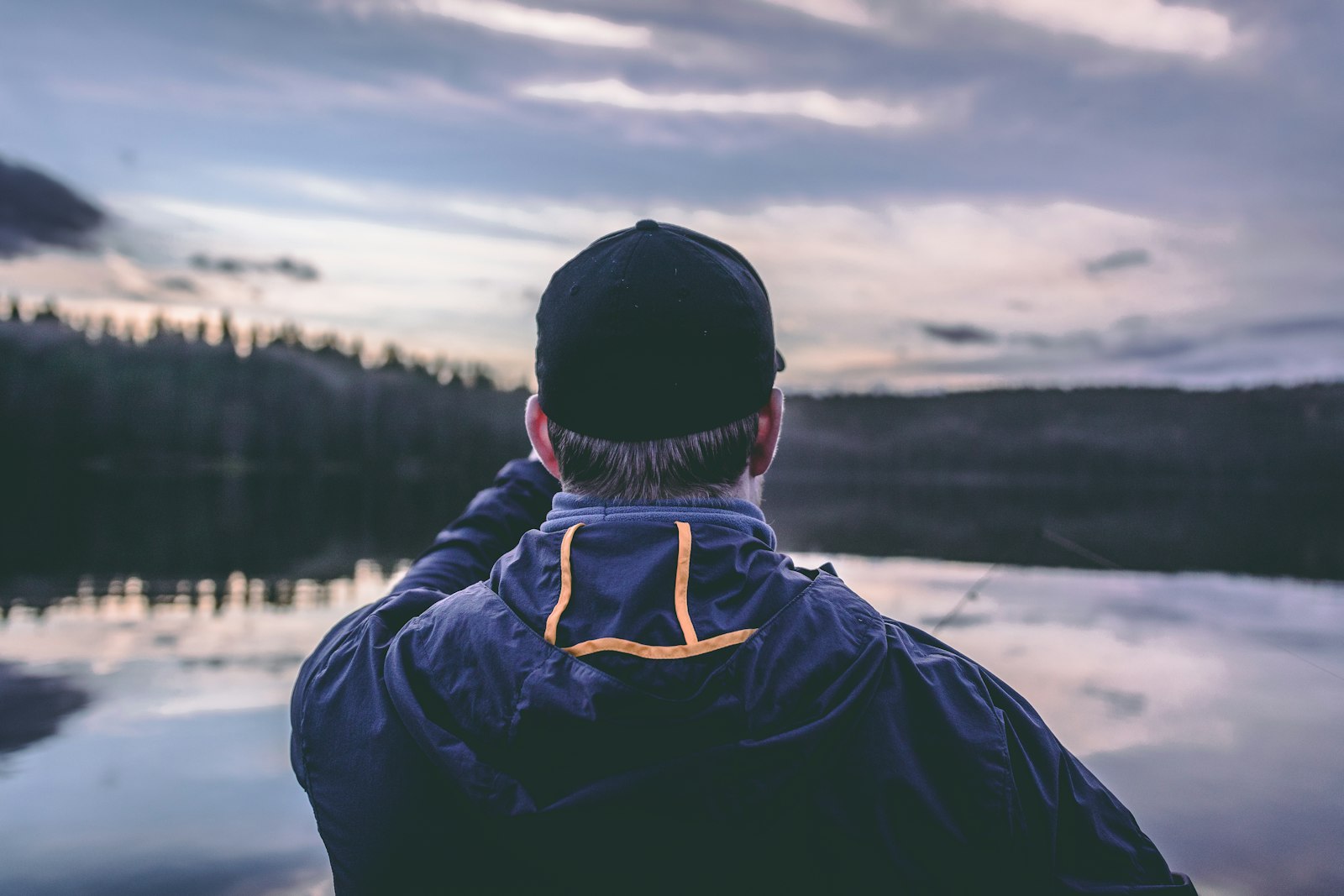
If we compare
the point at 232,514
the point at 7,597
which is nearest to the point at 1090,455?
the point at 232,514

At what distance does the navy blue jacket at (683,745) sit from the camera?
124 centimetres

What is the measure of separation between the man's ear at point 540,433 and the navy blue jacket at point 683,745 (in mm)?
200

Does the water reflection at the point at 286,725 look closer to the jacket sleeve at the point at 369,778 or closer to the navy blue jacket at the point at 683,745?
the jacket sleeve at the point at 369,778

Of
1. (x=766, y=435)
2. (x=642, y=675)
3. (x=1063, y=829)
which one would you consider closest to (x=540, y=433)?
(x=766, y=435)

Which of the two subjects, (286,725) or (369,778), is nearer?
(369,778)

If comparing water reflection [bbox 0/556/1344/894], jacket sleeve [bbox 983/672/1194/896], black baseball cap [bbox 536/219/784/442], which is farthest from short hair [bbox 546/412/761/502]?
water reflection [bbox 0/556/1344/894]

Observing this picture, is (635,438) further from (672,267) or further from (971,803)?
(971,803)

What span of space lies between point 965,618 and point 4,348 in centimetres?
10911

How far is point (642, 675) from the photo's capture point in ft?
4.03

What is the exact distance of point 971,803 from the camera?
1308 millimetres

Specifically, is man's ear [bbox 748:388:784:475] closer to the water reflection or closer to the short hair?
the short hair

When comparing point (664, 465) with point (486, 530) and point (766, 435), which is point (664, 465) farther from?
point (486, 530)

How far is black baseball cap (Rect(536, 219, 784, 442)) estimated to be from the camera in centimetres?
141

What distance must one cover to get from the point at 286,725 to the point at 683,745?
680cm
